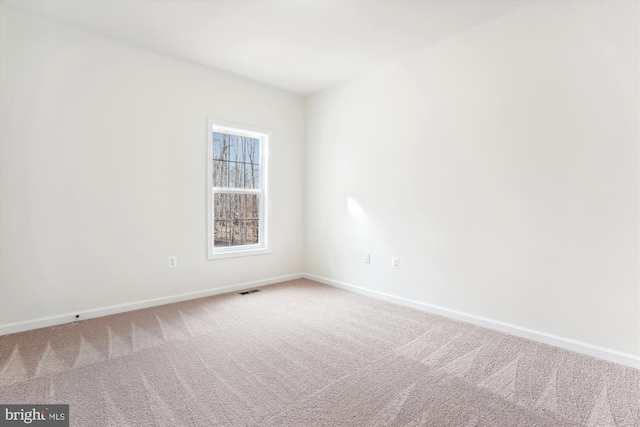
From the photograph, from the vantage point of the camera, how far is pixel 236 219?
4.16 meters

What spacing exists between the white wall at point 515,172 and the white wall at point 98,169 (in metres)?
1.91

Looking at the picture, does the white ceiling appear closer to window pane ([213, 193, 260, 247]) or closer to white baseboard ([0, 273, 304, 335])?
window pane ([213, 193, 260, 247])

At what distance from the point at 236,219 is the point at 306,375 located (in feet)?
8.30

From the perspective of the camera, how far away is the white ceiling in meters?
2.56

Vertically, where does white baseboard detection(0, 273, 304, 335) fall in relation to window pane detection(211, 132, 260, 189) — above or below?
below

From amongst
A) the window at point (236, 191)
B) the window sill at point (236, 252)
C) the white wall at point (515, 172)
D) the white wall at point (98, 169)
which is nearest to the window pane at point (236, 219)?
the window at point (236, 191)

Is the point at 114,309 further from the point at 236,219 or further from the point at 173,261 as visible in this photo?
the point at 236,219

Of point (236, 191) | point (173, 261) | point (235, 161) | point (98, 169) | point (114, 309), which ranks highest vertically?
point (235, 161)

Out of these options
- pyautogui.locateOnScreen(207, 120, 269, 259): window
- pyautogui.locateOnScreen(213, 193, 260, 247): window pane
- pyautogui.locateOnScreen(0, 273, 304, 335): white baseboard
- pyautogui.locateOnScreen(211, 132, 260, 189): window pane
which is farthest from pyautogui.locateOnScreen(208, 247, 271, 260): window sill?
pyautogui.locateOnScreen(211, 132, 260, 189): window pane

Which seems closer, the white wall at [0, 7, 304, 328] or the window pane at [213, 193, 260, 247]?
the white wall at [0, 7, 304, 328]

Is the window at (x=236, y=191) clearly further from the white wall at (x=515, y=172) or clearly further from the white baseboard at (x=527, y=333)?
the white baseboard at (x=527, y=333)

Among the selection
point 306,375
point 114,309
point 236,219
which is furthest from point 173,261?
point 306,375

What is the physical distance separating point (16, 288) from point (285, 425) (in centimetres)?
261

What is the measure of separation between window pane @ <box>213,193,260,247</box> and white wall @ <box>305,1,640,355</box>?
4.63 ft
